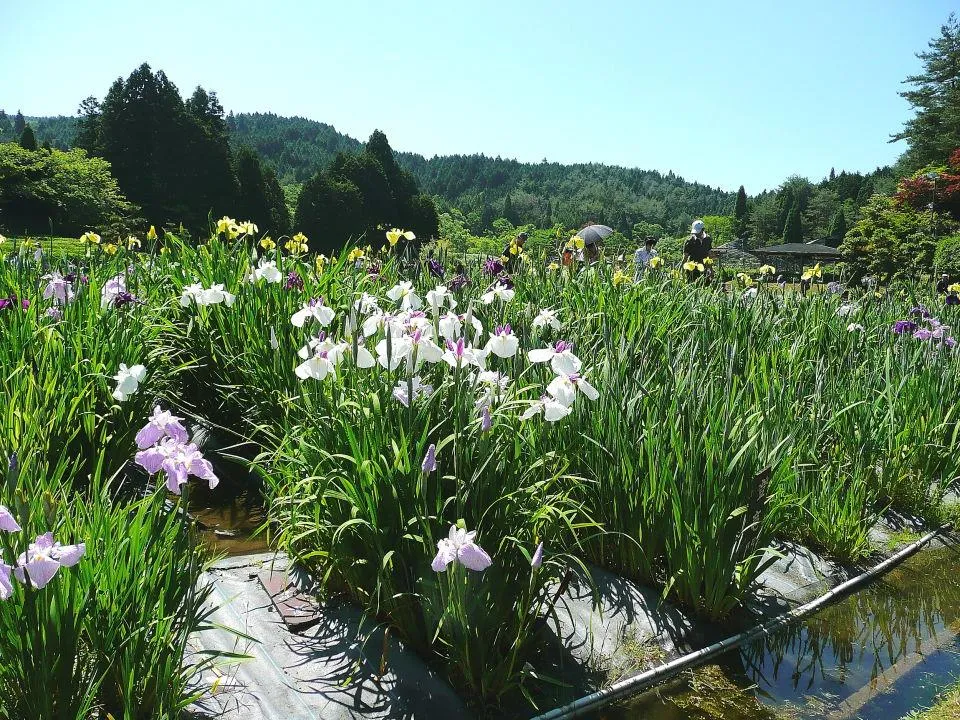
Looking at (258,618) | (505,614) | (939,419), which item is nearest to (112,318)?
(258,618)

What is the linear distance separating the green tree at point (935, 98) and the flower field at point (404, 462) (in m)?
45.5

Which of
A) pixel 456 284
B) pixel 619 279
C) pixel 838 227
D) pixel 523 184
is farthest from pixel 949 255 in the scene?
pixel 523 184

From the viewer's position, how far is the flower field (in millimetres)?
1667

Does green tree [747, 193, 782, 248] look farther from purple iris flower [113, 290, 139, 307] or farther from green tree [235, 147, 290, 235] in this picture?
purple iris flower [113, 290, 139, 307]

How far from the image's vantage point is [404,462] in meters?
2.03

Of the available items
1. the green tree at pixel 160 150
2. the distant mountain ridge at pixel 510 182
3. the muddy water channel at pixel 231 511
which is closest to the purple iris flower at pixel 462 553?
the muddy water channel at pixel 231 511

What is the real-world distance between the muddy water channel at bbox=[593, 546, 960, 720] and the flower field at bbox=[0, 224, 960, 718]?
23cm

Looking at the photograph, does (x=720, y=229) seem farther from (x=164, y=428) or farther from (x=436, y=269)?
Answer: (x=164, y=428)

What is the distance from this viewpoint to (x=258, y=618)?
7.47 feet

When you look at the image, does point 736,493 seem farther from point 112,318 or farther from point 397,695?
point 112,318

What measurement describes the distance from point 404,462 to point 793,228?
8486cm

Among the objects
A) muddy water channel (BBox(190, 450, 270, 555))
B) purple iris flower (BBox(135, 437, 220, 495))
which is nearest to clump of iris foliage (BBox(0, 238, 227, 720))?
purple iris flower (BBox(135, 437, 220, 495))

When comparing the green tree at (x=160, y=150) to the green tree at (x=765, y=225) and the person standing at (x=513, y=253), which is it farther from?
the green tree at (x=765, y=225)

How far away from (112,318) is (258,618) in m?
1.86
